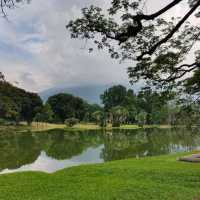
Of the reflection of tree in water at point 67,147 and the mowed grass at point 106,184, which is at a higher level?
the reflection of tree in water at point 67,147

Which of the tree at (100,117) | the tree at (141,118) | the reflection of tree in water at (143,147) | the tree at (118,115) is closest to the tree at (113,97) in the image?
the tree at (118,115)

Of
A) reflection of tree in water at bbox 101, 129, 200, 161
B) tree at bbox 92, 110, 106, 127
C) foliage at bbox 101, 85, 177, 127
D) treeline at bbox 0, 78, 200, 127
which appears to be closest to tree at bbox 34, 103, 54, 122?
treeline at bbox 0, 78, 200, 127

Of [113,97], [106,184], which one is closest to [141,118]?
[113,97]

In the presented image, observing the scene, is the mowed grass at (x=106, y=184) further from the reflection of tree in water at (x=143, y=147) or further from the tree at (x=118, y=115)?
the tree at (x=118, y=115)

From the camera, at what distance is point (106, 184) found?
1085cm

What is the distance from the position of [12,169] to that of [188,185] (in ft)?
42.6

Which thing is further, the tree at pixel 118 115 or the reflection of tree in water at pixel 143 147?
the tree at pixel 118 115

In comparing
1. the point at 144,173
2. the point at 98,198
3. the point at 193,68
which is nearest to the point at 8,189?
the point at 98,198

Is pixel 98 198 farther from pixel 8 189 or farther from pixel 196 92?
pixel 196 92

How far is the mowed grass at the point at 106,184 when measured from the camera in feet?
30.6

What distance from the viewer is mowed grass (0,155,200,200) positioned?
934cm

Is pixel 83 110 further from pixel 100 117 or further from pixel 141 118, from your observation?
pixel 141 118

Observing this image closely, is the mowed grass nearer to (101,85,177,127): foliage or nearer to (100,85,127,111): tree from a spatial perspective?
(101,85,177,127): foliage

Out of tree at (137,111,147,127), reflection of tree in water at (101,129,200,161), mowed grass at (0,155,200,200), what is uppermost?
tree at (137,111,147,127)
